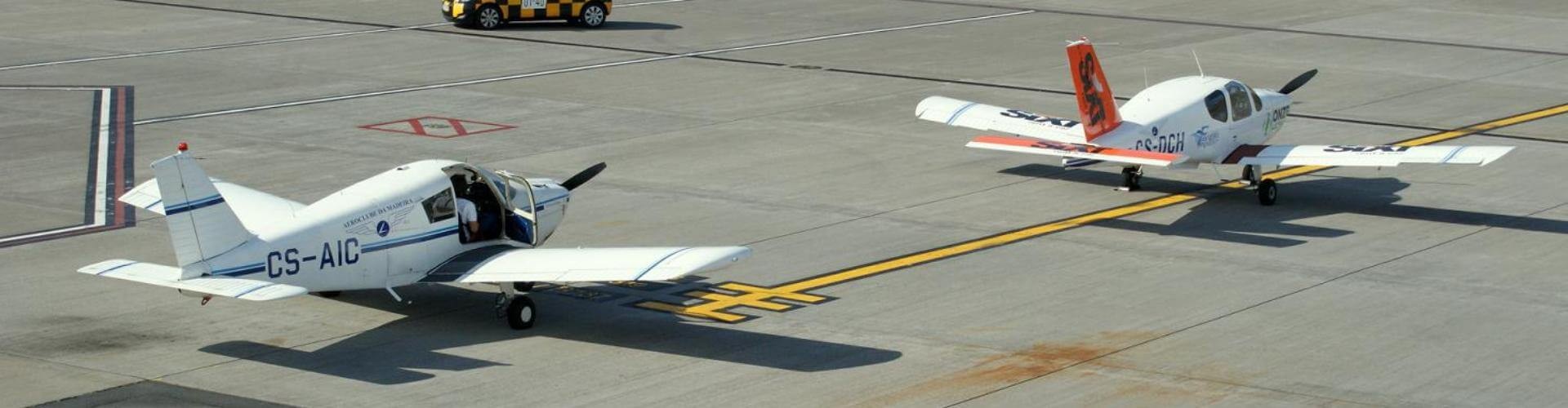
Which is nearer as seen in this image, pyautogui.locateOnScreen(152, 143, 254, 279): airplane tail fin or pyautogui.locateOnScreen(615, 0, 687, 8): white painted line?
pyautogui.locateOnScreen(152, 143, 254, 279): airplane tail fin

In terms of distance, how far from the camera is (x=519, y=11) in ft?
167

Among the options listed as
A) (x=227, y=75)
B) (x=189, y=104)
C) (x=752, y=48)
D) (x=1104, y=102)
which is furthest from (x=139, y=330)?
(x=752, y=48)

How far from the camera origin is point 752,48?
Result: 47.6 m

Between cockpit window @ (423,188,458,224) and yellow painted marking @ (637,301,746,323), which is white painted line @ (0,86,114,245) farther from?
yellow painted marking @ (637,301,746,323)

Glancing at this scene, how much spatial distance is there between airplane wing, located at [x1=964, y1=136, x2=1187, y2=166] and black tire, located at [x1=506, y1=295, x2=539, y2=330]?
30.7ft

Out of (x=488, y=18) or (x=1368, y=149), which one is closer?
(x=1368, y=149)

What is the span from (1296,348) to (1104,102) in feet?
28.5

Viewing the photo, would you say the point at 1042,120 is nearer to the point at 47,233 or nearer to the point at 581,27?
the point at 47,233

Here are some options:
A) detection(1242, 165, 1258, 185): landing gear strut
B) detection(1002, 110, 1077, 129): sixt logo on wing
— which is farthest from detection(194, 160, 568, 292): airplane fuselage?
detection(1242, 165, 1258, 185): landing gear strut

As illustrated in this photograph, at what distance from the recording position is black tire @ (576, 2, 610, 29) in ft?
170

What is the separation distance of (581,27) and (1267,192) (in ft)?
87.6

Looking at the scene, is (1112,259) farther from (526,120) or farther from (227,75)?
(227,75)

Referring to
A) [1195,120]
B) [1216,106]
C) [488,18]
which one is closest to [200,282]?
[1195,120]

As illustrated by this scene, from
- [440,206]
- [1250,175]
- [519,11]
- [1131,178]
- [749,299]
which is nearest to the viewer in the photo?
[440,206]
